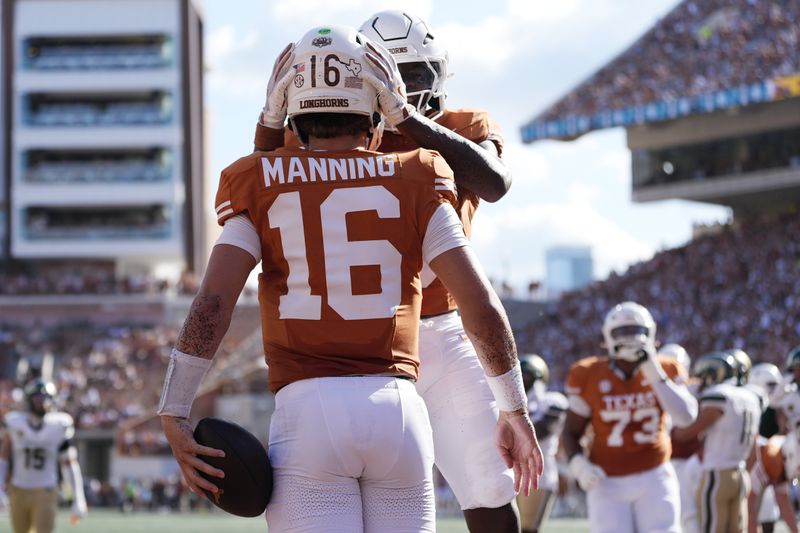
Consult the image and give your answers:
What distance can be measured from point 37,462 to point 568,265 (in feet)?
306

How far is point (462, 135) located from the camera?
473 centimetres

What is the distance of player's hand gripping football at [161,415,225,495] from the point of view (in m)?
3.43

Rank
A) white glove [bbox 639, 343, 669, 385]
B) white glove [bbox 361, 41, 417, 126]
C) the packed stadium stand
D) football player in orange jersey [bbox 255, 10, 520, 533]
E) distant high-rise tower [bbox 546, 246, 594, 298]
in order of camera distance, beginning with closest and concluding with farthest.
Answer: white glove [bbox 361, 41, 417, 126] < football player in orange jersey [bbox 255, 10, 520, 533] < white glove [bbox 639, 343, 669, 385] < the packed stadium stand < distant high-rise tower [bbox 546, 246, 594, 298]

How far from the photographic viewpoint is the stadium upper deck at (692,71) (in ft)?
101

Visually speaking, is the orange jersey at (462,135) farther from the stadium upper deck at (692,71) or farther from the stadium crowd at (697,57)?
the stadium crowd at (697,57)

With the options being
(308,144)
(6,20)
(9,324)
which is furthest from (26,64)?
(308,144)

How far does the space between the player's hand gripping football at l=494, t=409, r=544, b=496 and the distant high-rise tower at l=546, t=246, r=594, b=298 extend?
9228 centimetres

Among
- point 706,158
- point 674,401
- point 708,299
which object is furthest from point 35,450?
point 706,158

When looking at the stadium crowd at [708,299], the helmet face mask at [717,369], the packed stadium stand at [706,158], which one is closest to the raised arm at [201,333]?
the helmet face mask at [717,369]

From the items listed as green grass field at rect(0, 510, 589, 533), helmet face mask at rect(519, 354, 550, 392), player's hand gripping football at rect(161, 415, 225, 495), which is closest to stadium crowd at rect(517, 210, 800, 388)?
green grass field at rect(0, 510, 589, 533)

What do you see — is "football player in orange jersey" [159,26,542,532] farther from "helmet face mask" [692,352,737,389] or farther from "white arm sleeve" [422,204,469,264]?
"helmet face mask" [692,352,737,389]

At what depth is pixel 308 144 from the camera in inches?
146

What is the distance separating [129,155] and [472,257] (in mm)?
50019

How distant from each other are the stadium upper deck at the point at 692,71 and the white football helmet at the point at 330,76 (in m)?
27.3
